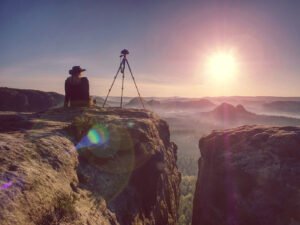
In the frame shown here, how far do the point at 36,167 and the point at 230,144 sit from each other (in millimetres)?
22922

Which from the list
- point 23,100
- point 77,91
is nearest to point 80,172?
point 77,91

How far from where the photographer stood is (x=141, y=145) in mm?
17438

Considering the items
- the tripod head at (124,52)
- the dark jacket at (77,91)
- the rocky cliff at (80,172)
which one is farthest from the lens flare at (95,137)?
the tripod head at (124,52)

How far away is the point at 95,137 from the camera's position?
1491 cm

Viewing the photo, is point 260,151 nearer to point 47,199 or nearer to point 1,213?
point 47,199

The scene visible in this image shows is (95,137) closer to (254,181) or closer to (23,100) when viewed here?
(254,181)

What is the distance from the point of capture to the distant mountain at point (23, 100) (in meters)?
112

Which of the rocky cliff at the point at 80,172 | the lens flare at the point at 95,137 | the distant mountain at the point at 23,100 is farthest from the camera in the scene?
the distant mountain at the point at 23,100

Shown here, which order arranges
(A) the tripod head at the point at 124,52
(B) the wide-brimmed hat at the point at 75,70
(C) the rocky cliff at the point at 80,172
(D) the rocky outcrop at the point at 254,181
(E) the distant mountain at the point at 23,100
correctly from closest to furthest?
(C) the rocky cliff at the point at 80,172 < (D) the rocky outcrop at the point at 254,181 < (B) the wide-brimmed hat at the point at 75,70 < (A) the tripod head at the point at 124,52 < (E) the distant mountain at the point at 23,100

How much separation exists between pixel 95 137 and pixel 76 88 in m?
8.43

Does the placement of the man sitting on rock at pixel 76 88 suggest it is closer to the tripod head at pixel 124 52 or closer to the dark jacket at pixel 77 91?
the dark jacket at pixel 77 91

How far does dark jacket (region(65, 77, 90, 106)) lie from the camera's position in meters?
21.7

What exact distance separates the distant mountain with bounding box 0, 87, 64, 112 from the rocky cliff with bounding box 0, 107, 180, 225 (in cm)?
10708

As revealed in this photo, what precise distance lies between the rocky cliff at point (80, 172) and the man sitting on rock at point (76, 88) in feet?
6.41
